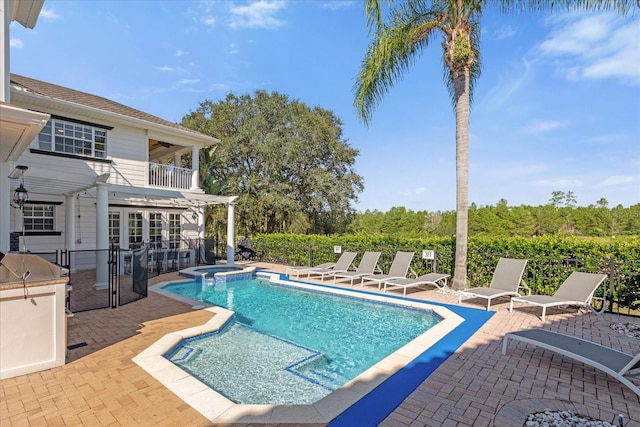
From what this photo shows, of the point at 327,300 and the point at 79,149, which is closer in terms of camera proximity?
the point at 327,300

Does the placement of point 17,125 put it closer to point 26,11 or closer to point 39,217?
point 26,11

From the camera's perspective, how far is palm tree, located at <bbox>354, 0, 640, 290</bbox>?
31.6ft

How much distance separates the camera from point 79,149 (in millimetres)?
12758

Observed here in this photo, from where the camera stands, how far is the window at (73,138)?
12.0 metres

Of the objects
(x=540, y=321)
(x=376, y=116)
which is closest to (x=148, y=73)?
(x=376, y=116)

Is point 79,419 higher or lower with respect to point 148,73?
lower

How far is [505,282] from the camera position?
858cm

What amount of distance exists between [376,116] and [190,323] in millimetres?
8304

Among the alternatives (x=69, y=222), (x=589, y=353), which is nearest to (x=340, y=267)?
(x=589, y=353)

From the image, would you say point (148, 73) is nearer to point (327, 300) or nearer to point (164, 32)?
point (164, 32)

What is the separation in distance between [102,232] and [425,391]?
10513 mm

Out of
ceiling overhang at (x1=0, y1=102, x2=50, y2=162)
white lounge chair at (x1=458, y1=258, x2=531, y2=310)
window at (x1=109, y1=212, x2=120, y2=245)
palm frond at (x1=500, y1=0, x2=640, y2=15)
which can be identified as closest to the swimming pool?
white lounge chair at (x1=458, y1=258, x2=531, y2=310)

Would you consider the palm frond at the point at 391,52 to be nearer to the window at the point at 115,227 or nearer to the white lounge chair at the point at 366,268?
the white lounge chair at the point at 366,268

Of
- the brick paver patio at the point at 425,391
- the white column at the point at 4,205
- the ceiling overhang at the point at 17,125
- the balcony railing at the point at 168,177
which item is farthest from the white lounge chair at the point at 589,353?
the balcony railing at the point at 168,177
